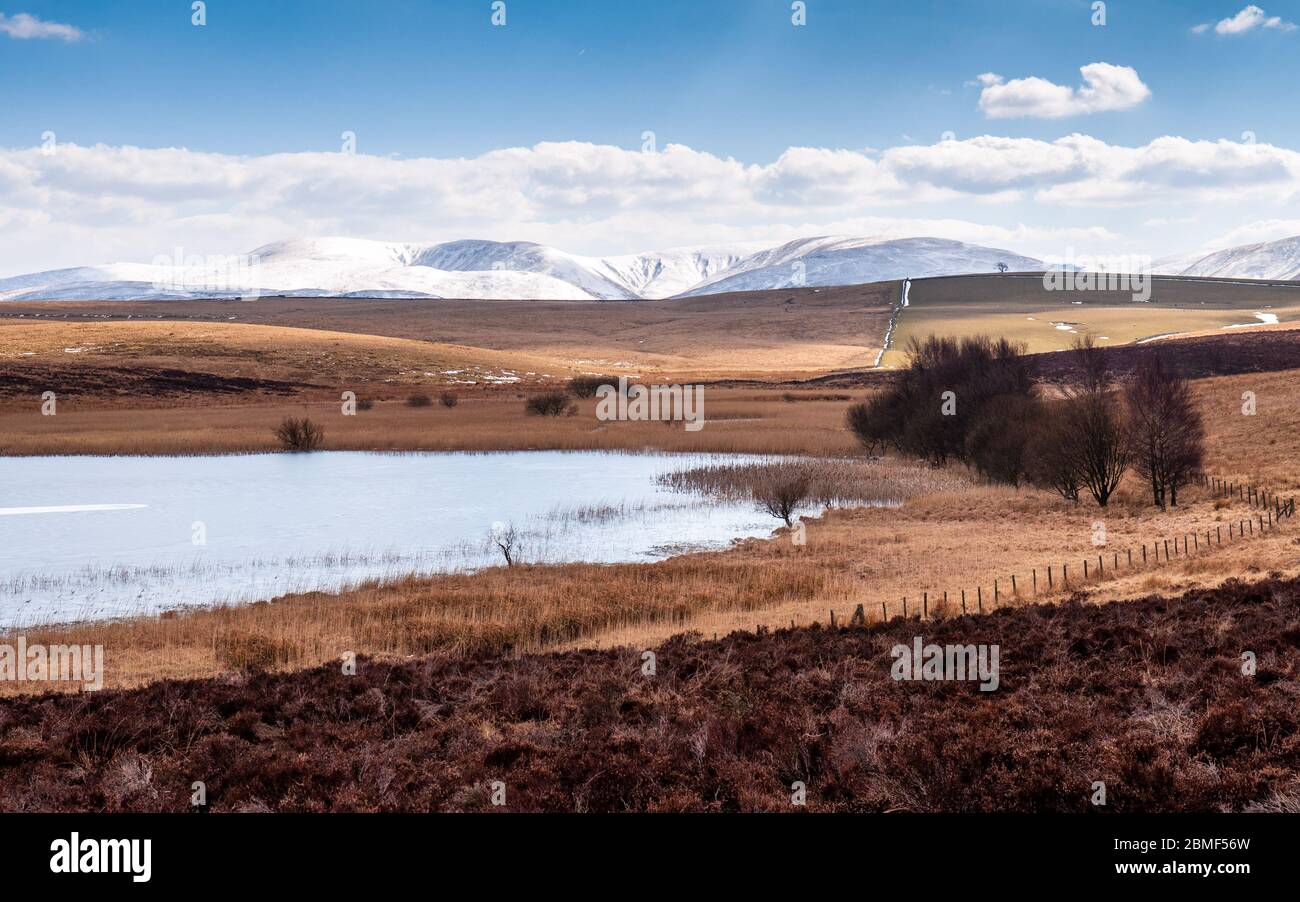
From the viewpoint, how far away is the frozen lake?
92.2ft

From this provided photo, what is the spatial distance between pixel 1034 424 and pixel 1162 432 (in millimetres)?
7392

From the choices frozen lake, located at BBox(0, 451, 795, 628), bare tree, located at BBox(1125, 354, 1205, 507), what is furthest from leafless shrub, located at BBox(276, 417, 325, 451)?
bare tree, located at BBox(1125, 354, 1205, 507)

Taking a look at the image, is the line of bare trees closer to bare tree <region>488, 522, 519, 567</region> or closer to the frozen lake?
the frozen lake

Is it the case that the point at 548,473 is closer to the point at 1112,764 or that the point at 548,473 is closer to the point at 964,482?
the point at 964,482

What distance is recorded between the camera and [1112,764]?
1054cm

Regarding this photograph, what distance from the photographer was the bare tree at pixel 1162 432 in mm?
40125

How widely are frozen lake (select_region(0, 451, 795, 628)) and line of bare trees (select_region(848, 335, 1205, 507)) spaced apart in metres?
9.35

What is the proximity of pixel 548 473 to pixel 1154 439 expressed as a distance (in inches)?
1075

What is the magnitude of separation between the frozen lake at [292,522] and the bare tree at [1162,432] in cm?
1495

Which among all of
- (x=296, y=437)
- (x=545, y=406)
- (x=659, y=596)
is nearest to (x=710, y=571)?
(x=659, y=596)

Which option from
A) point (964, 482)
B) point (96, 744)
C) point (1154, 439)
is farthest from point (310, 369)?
point (96, 744)

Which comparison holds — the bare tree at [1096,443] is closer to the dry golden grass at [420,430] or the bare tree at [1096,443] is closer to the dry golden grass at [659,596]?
the dry golden grass at [659,596]

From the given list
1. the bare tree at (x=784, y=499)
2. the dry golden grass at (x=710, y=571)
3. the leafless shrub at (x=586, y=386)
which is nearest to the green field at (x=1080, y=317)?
the leafless shrub at (x=586, y=386)

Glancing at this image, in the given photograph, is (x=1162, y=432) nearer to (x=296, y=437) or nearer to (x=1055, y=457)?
(x=1055, y=457)
